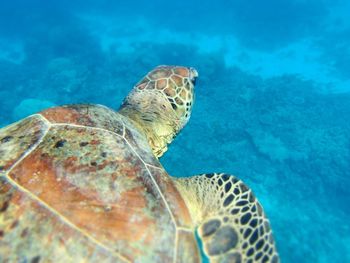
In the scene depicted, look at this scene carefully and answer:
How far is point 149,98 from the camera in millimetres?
4637

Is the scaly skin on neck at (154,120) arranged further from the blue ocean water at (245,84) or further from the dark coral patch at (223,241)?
the blue ocean water at (245,84)

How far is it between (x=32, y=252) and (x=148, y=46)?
811 inches

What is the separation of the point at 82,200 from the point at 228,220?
1321mm

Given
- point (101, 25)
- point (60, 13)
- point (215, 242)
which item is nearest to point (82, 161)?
point (215, 242)

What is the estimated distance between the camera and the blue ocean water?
38.8ft

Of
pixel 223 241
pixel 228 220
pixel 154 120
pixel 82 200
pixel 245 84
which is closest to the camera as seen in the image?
pixel 82 200

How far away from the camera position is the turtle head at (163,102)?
14.0 ft

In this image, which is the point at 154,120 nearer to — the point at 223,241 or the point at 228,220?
the point at 228,220

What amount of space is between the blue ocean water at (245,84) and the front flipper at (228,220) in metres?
8.02

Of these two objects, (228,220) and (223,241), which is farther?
(228,220)

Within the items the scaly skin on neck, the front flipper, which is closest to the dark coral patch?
the front flipper

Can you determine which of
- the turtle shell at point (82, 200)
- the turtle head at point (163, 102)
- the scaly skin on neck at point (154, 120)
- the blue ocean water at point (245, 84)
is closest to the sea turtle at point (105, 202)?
the turtle shell at point (82, 200)

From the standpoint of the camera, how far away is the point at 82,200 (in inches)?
85.7

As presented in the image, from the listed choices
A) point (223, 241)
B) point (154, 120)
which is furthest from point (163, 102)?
point (223, 241)
